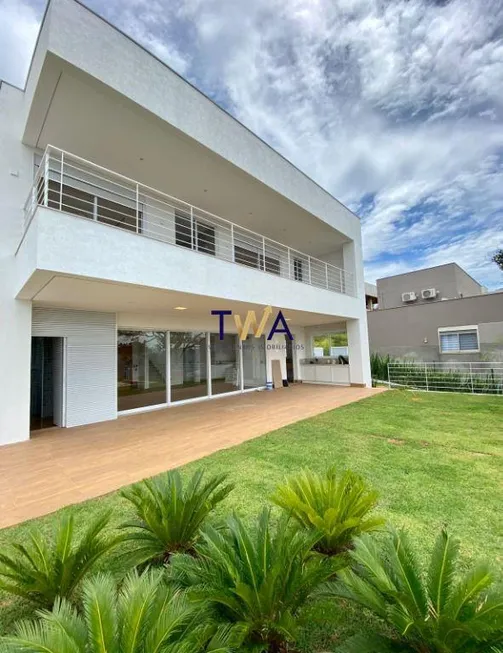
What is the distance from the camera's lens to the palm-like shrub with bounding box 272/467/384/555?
3.00m

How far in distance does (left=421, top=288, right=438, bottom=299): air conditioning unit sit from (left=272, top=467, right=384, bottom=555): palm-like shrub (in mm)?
26074

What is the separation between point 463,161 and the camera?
52.2ft

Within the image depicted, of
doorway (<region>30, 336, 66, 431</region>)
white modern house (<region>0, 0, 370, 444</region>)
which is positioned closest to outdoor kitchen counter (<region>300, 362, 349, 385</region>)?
white modern house (<region>0, 0, 370, 444</region>)

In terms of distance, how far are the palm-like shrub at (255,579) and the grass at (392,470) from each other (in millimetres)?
186

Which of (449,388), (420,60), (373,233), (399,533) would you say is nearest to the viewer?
(399,533)

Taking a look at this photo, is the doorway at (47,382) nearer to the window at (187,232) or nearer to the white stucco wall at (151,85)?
the window at (187,232)

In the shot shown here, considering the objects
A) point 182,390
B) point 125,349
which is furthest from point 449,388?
point 125,349

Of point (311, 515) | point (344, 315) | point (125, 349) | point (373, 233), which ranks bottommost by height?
point (311, 515)

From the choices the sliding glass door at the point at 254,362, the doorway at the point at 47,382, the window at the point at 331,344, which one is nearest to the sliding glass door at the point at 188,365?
the sliding glass door at the point at 254,362

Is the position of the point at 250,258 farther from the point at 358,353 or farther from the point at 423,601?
the point at 423,601

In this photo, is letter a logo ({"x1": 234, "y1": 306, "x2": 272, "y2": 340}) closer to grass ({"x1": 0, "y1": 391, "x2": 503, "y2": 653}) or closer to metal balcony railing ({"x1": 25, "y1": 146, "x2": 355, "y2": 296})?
metal balcony railing ({"x1": 25, "y1": 146, "x2": 355, "y2": 296})

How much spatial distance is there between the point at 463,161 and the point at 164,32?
14.3 meters

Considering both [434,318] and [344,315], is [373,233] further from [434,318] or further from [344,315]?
[344,315]

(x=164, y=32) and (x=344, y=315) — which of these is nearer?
(x=164, y=32)
